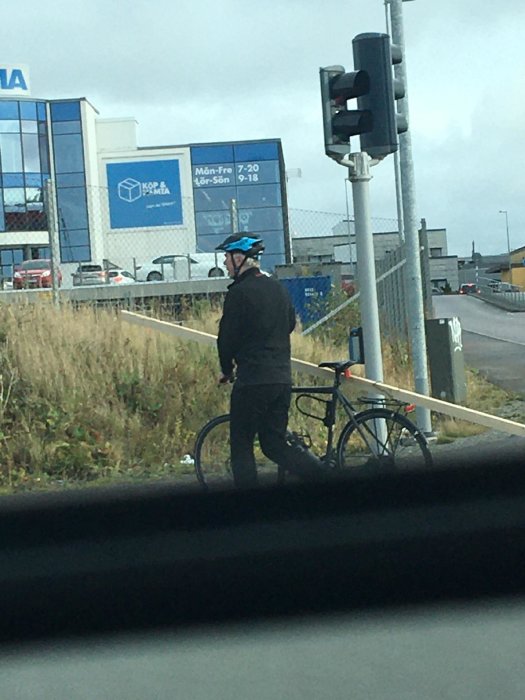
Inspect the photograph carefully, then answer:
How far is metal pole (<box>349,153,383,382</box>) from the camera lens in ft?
28.7

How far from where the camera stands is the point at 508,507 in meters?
3.74

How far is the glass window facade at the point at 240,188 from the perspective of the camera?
175ft

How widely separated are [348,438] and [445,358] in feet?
10.7

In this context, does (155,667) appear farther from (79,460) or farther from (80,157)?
(80,157)

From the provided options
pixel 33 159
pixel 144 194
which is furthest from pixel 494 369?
pixel 33 159

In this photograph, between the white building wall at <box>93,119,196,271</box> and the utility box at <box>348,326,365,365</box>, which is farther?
the white building wall at <box>93,119,196,271</box>

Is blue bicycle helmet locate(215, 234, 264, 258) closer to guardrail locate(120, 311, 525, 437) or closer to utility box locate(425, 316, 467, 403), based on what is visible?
guardrail locate(120, 311, 525, 437)

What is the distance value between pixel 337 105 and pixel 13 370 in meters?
3.50

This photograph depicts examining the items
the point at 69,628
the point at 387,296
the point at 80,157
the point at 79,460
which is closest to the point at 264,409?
the point at 79,460

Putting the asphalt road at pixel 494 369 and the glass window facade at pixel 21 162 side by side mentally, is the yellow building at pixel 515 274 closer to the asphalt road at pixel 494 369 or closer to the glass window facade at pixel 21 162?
the glass window facade at pixel 21 162

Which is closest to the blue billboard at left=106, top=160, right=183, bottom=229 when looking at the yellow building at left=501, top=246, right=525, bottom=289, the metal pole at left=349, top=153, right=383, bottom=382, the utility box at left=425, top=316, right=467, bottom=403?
the yellow building at left=501, top=246, right=525, bottom=289

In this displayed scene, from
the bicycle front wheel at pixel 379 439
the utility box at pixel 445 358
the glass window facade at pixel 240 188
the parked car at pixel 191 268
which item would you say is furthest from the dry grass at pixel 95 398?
the glass window facade at pixel 240 188

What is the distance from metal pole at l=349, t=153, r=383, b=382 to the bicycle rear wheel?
5.35 ft

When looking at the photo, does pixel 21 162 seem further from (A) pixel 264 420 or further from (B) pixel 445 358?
(A) pixel 264 420
